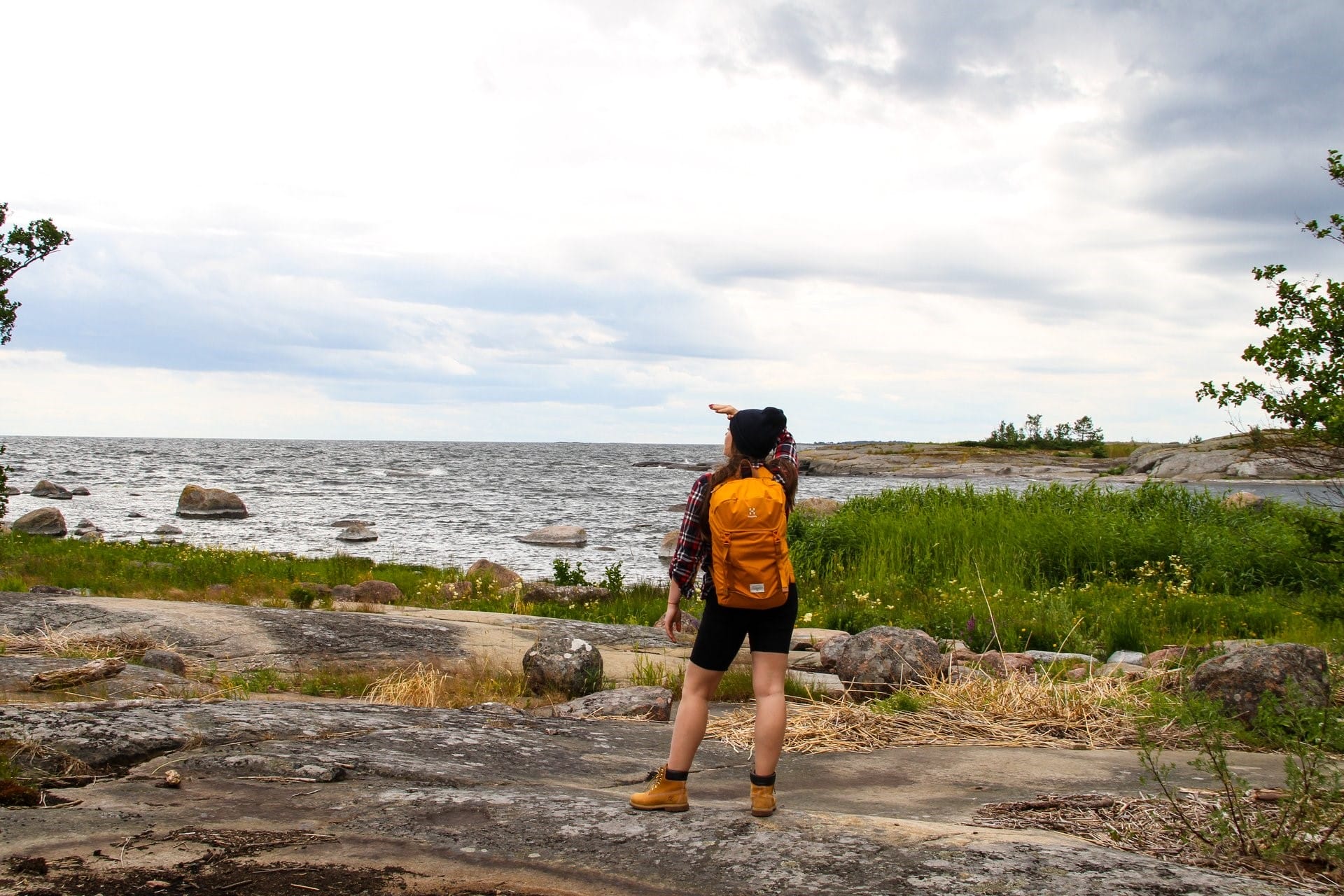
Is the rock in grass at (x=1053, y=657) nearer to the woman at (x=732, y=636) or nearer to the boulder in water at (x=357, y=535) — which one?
the woman at (x=732, y=636)

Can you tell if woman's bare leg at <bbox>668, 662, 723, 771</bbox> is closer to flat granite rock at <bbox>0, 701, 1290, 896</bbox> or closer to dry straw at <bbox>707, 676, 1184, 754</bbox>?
flat granite rock at <bbox>0, 701, 1290, 896</bbox>

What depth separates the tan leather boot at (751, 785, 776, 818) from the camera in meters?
4.05

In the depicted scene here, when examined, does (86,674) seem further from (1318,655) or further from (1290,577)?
(1290,577)

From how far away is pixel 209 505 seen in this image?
1433 inches

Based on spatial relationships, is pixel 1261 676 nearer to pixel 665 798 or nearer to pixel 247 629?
pixel 665 798

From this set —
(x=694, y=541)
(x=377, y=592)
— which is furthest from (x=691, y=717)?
(x=377, y=592)

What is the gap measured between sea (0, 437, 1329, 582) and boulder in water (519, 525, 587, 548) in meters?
0.49

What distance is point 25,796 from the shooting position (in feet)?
13.1

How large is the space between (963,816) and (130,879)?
346 cm

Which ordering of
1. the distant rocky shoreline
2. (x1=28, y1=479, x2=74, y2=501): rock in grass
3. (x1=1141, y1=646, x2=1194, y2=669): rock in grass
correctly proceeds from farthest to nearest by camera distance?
1. the distant rocky shoreline
2. (x1=28, y1=479, x2=74, y2=501): rock in grass
3. (x1=1141, y1=646, x2=1194, y2=669): rock in grass

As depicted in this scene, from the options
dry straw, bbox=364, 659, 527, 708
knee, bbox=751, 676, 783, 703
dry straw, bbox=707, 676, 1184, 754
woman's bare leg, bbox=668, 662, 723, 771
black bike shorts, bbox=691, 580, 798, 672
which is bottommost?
dry straw, bbox=364, 659, 527, 708

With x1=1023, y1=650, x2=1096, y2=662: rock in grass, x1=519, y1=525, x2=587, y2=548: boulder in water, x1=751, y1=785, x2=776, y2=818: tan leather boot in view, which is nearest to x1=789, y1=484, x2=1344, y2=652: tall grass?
x1=1023, y1=650, x2=1096, y2=662: rock in grass

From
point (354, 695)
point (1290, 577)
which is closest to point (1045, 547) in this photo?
point (1290, 577)

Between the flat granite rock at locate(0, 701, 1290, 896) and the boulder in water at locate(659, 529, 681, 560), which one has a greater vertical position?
the flat granite rock at locate(0, 701, 1290, 896)
